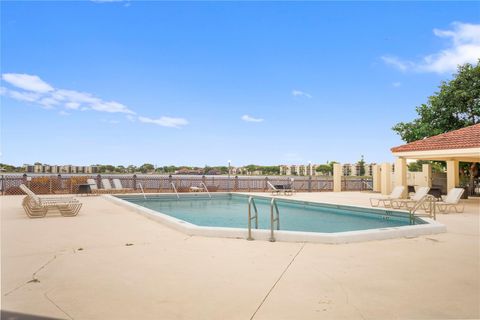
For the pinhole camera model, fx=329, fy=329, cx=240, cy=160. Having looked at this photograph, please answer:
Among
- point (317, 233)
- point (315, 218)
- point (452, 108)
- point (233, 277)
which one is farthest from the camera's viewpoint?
point (452, 108)

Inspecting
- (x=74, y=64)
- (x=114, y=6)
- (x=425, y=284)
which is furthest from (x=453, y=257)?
(x=74, y=64)

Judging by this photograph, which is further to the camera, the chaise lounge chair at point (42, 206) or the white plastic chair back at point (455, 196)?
the white plastic chair back at point (455, 196)

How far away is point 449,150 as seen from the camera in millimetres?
14000

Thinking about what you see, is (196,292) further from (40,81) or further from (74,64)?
(40,81)

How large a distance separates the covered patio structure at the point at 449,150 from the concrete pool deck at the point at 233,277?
28.2 ft

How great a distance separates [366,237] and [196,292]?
13.5 feet

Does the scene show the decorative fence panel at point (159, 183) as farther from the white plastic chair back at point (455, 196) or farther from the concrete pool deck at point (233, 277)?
the concrete pool deck at point (233, 277)

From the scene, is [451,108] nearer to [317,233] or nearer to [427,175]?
[427,175]

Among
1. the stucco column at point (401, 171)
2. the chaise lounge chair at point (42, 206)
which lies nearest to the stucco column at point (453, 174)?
the stucco column at point (401, 171)

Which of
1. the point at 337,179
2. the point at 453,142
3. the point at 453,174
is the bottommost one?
the point at 337,179

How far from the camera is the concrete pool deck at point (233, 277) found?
3082 millimetres

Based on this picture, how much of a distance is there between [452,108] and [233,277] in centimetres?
2422

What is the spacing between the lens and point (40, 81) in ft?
79.6

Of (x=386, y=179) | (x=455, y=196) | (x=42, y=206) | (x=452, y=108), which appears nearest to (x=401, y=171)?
(x=386, y=179)
